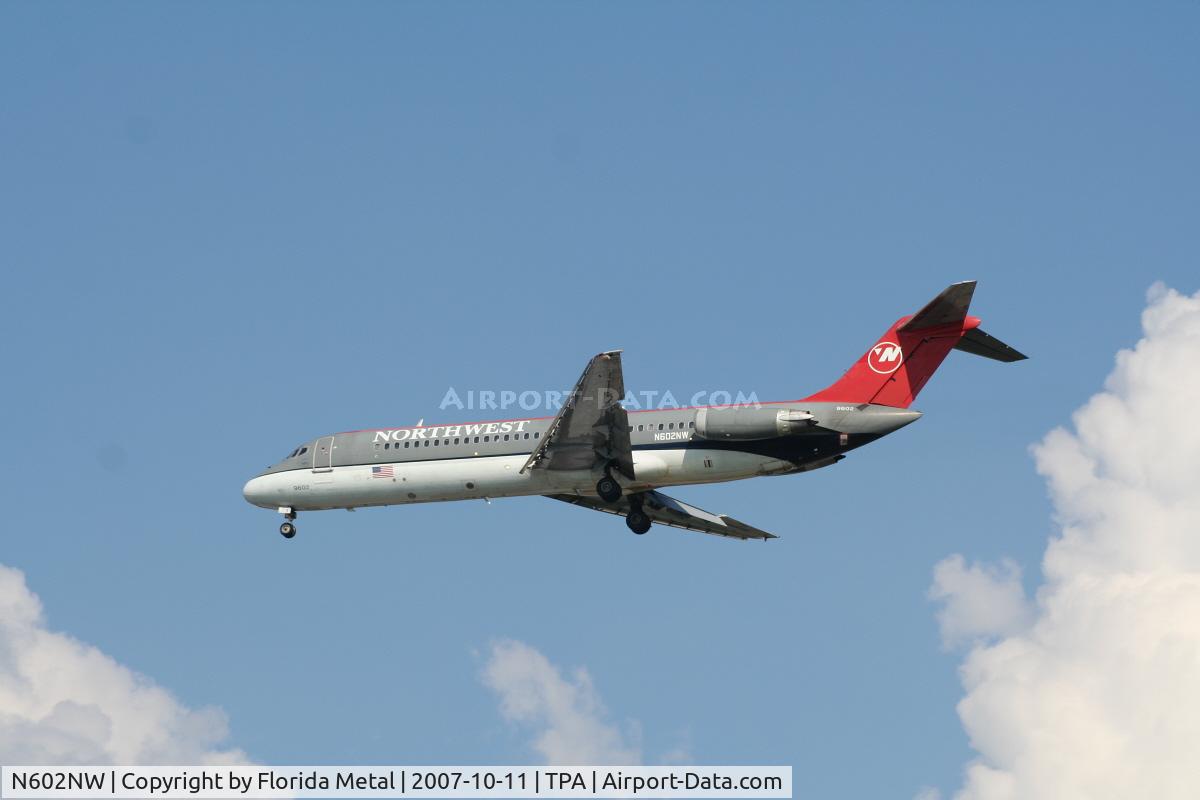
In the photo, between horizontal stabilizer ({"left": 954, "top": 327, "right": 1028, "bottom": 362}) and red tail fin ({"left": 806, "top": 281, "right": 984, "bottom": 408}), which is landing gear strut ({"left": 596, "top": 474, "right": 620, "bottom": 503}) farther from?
horizontal stabilizer ({"left": 954, "top": 327, "right": 1028, "bottom": 362})

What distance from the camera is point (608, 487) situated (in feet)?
141

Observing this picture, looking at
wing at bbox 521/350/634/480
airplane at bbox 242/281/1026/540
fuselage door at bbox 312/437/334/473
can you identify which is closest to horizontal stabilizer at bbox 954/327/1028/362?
airplane at bbox 242/281/1026/540

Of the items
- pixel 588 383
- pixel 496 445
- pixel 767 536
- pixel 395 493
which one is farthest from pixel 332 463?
pixel 767 536

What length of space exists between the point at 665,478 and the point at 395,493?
27.4ft

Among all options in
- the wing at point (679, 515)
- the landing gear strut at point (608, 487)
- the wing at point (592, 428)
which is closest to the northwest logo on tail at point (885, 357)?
the wing at point (592, 428)

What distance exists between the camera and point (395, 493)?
45.6m

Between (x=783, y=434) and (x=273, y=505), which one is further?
(x=273, y=505)

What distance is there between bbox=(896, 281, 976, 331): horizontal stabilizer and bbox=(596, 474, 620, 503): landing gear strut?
29.3 ft

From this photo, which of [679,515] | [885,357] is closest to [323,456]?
[679,515]

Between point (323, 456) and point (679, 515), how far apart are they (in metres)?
→ 11.1

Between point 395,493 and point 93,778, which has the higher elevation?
point 395,493

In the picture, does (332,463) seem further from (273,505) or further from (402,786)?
(402,786)

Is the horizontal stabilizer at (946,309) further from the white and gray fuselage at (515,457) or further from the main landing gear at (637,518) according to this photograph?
the main landing gear at (637,518)

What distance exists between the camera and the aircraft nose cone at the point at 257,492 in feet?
157
